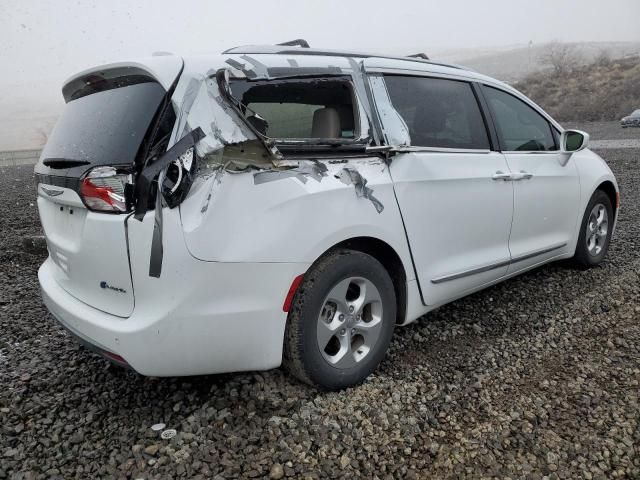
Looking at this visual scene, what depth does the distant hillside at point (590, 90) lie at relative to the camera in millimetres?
32062

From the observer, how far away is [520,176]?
3357 mm

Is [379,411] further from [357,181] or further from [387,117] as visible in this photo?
[387,117]

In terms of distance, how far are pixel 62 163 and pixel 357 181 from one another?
4.58 feet

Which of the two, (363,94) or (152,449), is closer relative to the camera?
(152,449)

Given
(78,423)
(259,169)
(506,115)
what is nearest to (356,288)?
(259,169)

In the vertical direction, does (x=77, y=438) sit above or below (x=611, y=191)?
below

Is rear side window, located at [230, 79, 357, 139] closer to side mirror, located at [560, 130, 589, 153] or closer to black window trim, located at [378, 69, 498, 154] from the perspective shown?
black window trim, located at [378, 69, 498, 154]

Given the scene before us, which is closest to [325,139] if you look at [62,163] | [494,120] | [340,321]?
[340,321]

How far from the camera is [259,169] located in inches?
81.9

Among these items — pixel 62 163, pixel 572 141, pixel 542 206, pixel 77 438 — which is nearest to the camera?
pixel 77 438

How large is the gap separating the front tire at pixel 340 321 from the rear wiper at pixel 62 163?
1137mm

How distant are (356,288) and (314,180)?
65cm

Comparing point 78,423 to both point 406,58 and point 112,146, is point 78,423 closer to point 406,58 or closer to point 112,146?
point 112,146

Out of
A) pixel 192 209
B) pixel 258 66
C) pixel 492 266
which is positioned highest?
pixel 258 66
